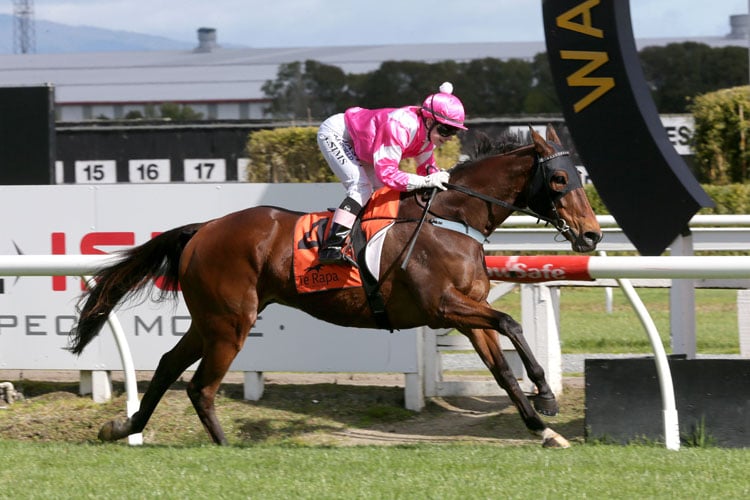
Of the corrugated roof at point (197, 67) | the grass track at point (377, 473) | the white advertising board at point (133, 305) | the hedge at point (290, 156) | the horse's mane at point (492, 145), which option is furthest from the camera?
the corrugated roof at point (197, 67)

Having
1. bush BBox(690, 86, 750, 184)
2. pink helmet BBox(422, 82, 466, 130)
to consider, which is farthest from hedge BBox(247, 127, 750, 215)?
pink helmet BBox(422, 82, 466, 130)

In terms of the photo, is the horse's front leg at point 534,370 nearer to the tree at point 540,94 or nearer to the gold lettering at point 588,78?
the gold lettering at point 588,78

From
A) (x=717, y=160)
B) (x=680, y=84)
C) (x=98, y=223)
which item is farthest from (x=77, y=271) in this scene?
(x=680, y=84)

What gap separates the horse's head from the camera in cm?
510

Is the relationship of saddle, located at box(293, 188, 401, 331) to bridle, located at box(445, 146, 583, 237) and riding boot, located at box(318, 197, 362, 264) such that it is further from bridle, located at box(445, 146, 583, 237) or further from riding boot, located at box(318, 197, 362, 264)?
bridle, located at box(445, 146, 583, 237)

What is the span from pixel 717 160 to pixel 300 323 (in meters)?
7.98

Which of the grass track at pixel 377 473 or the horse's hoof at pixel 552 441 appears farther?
the horse's hoof at pixel 552 441

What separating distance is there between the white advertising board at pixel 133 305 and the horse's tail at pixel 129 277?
3.19 ft

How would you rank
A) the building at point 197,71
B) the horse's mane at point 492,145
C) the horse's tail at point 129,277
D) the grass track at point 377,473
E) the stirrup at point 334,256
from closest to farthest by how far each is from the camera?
the grass track at point 377,473, the stirrup at point 334,256, the horse's mane at point 492,145, the horse's tail at point 129,277, the building at point 197,71

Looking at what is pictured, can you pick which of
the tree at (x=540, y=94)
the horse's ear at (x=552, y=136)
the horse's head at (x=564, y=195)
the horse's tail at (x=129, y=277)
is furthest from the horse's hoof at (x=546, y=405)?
the tree at (x=540, y=94)

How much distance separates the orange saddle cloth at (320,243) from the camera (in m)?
5.23

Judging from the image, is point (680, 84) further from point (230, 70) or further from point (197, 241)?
point (197, 241)

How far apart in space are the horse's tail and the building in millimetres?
27233

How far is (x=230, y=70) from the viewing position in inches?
1510
